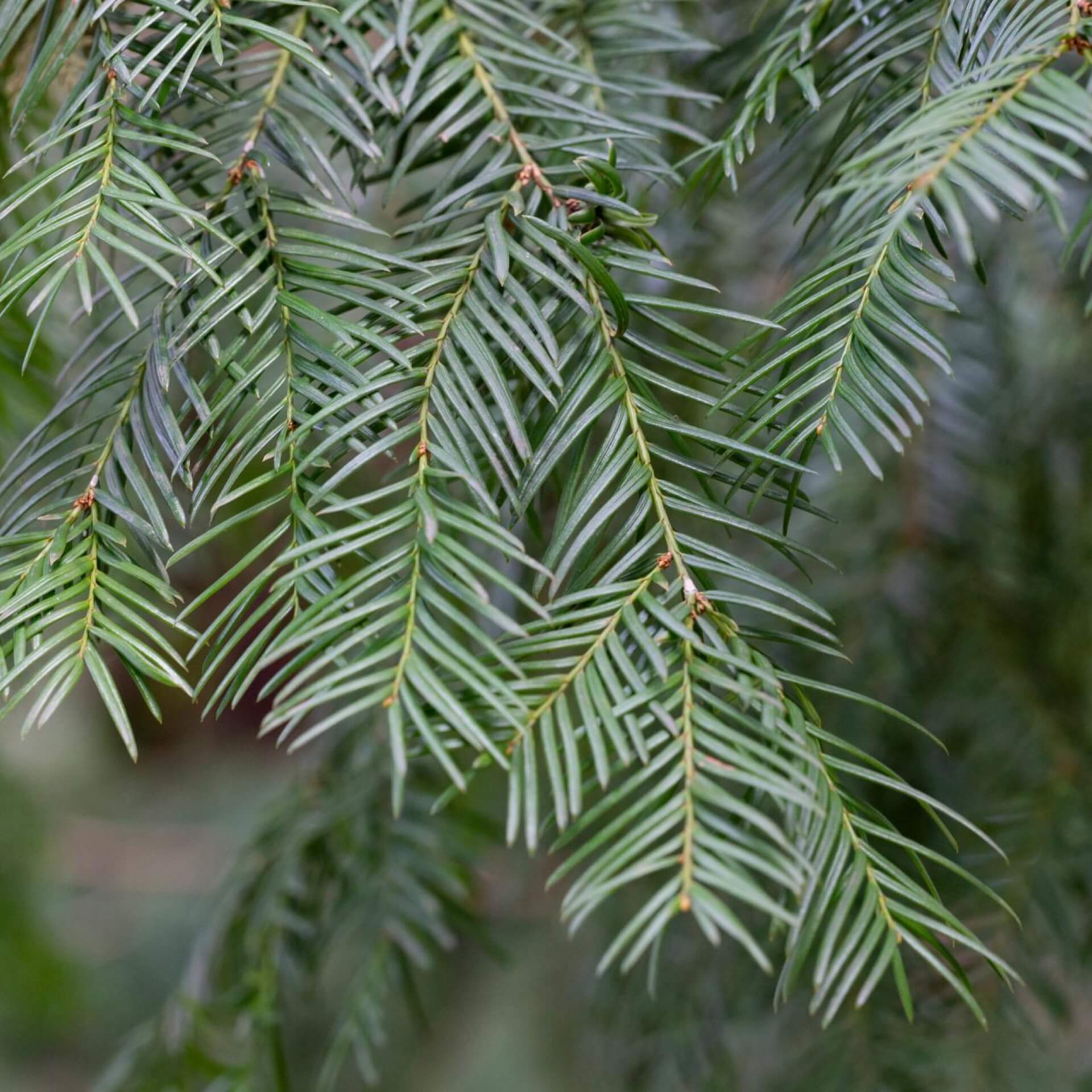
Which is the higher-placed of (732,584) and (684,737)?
(684,737)

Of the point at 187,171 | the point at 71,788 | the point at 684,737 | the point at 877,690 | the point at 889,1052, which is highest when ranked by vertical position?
the point at 187,171

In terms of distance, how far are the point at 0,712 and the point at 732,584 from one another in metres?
0.57

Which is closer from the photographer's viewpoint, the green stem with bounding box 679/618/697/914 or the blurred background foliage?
the green stem with bounding box 679/618/697/914

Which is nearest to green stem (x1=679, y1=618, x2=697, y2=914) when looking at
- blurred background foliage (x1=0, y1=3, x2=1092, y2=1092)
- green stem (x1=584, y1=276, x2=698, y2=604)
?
green stem (x1=584, y1=276, x2=698, y2=604)

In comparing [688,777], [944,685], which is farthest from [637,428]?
[944,685]

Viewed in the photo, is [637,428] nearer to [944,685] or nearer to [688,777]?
[688,777]

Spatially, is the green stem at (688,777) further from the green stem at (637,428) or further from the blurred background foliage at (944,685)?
the blurred background foliage at (944,685)

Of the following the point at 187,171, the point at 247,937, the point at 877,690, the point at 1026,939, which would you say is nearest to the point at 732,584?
the point at 877,690

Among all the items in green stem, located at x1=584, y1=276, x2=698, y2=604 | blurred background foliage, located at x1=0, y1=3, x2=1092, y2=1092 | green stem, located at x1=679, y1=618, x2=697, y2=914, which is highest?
green stem, located at x1=584, y1=276, x2=698, y2=604

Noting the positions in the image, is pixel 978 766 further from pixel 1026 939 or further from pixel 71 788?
pixel 71 788

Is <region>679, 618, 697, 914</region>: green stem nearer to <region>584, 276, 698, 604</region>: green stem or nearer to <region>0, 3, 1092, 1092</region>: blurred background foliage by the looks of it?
<region>584, 276, 698, 604</region>: green stem

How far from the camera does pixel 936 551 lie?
2.73 ft

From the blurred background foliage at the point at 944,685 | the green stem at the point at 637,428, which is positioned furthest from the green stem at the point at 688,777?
the blurred background foliage at the point at 944,685

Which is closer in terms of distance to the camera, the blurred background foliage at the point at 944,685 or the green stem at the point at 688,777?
the green stem at the point at 688,777
